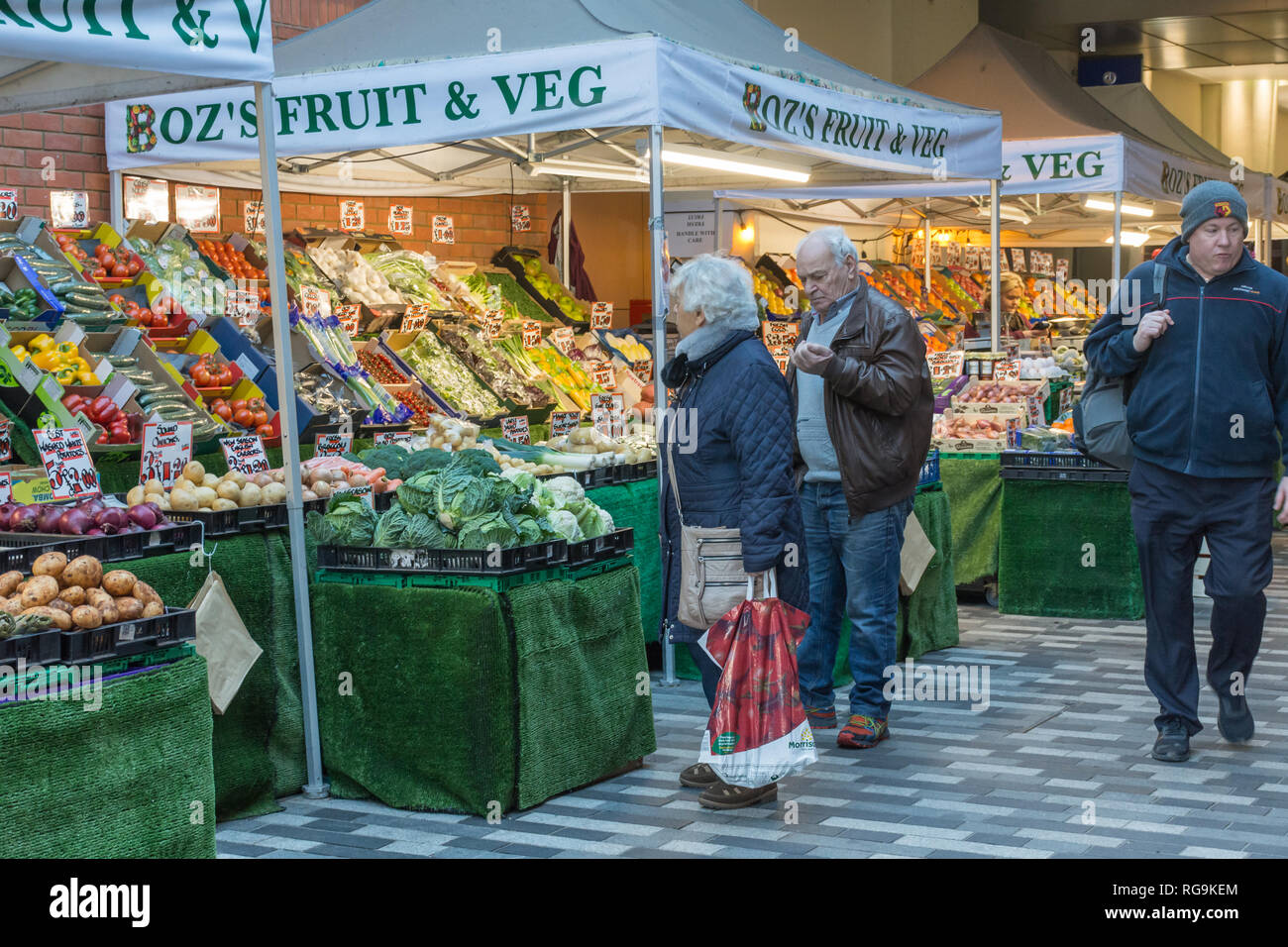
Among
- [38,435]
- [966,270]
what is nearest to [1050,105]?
[966,270]

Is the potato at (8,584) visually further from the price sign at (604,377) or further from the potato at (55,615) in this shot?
the price sign at (604,377)

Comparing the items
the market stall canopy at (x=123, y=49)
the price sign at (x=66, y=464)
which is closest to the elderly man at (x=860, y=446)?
the market stall canopy at (x=123, y=49)

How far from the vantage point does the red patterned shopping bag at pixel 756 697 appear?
4688mm

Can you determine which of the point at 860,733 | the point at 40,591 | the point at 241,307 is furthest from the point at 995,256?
the point at 40,591

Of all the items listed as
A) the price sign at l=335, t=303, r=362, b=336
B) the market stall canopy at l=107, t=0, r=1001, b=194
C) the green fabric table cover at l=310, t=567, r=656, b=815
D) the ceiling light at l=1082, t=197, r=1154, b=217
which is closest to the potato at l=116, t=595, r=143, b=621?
the green fabric table cover at l=310, t=567, r=656, b=815

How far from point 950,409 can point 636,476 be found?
304 centimetres

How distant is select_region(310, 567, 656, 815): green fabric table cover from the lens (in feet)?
15.6

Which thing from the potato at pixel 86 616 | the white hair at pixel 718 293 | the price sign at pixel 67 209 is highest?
the price sign at pixel 67 209

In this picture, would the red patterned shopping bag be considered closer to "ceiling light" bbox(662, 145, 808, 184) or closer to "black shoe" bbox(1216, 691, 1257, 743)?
"black shoe" bbox(1216, 691, 1257, 743)

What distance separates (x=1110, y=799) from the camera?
4914 millimetres

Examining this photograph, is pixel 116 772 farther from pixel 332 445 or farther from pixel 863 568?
pixel 332 445

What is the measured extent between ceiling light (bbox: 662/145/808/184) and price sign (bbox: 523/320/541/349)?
5.70 feet

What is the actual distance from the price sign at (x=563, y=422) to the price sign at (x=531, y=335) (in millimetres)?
2851

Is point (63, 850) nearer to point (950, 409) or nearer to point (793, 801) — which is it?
point (793, 801)
